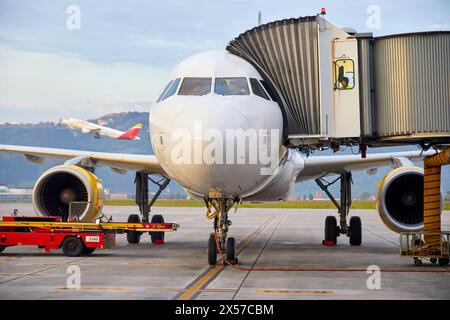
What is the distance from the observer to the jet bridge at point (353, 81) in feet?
45.2

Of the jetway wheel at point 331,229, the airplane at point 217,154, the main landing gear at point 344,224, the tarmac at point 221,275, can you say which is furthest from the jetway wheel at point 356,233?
the airplane at point 217,154

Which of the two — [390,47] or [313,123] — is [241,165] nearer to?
[313,123]

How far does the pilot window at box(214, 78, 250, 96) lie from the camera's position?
14164mm

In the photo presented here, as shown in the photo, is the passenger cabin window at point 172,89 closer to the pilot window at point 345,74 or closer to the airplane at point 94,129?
the pilot window at point 345,74

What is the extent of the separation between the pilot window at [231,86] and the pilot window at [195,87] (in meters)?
0.18

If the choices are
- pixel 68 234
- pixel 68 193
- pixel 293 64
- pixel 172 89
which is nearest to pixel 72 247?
pixel 68 234

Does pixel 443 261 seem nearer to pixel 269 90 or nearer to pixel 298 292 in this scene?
pixel 269 90

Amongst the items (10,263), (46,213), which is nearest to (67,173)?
(46,213)

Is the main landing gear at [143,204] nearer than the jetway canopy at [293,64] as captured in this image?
No

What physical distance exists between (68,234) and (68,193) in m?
2.60

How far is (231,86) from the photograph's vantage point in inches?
566

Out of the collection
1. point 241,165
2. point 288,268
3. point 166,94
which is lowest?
point 288,268
